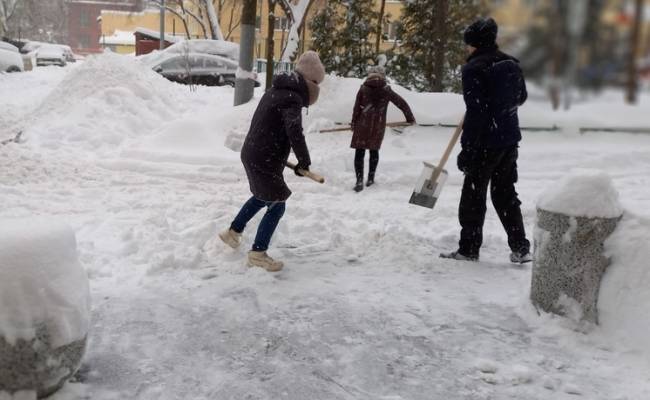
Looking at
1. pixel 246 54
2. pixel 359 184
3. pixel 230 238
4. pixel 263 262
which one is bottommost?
pixel 263 262

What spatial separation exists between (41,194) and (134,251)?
8.11ft

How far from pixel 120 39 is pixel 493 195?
2330 inches

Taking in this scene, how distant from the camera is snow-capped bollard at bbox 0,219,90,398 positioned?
2.35 m

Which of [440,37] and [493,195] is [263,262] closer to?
[493,195]

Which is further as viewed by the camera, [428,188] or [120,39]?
[120,39]

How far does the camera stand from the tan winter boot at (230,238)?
14.9 ft

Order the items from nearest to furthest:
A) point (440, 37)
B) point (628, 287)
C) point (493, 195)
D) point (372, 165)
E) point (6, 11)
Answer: point (628, 287) < point (440, 37) < point (493, 195) < point (372, 165) < point (6, 11)

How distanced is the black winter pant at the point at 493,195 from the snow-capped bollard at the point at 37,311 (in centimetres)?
290

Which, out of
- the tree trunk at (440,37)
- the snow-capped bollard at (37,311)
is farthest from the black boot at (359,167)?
Answer: the snow-capped bollard at (37,311)

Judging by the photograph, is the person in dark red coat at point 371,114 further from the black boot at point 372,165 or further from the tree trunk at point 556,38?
the tree trunk at point 556,38

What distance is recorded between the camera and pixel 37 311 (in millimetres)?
2400

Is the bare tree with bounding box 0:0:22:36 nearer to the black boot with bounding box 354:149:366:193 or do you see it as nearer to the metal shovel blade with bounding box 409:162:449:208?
the black boot with bounding box 354:149:366:193

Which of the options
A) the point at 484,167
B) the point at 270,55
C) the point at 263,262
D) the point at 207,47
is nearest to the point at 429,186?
the point at 484,167

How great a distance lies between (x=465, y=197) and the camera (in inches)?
175
